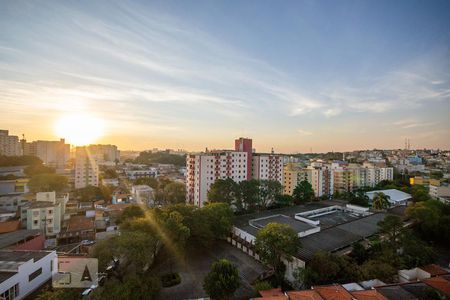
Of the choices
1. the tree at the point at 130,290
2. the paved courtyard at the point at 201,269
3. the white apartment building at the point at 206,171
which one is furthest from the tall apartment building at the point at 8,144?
the tree at the point at 130,290

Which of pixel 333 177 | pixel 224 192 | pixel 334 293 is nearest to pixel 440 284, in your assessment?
pixel 334 293

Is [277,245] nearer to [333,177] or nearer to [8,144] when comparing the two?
[333,177]

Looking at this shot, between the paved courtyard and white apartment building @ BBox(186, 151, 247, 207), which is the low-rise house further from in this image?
the paved courtyard

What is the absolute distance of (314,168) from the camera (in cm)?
3481

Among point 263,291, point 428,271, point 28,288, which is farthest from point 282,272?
point 28,288

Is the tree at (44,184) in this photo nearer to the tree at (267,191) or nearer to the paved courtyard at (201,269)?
the paved courtyard at (201,269)

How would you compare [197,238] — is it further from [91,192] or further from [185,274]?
[91,192]

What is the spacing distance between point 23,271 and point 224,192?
1430 cm

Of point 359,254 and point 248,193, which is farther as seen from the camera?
point 248,193

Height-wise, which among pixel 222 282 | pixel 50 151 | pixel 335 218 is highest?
pixel 50 151

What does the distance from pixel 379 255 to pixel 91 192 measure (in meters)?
29.4

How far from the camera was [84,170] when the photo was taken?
35.7 metres

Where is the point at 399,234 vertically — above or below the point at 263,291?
above

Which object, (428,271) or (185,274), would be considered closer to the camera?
(428,271)
